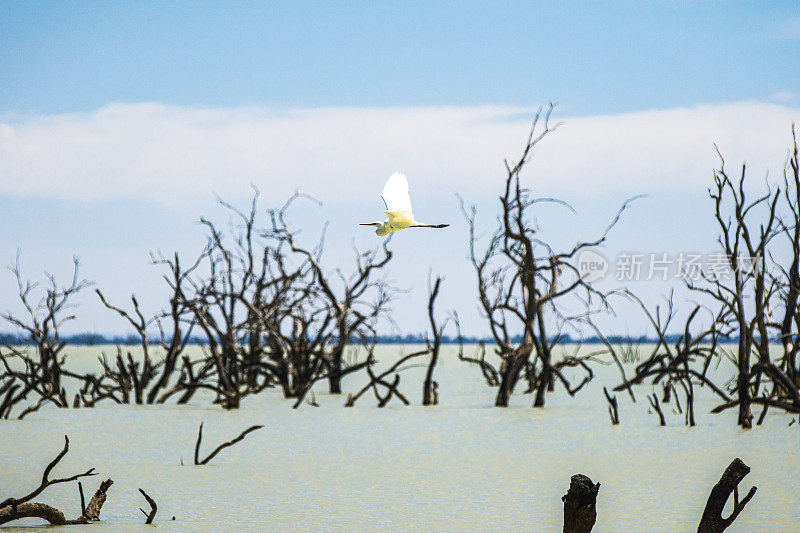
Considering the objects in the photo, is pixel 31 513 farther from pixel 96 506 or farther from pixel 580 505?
pixel 580 505

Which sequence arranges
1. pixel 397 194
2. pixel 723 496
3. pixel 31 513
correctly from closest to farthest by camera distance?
pixel 723 496
pixel 397 194
pixel 31 513

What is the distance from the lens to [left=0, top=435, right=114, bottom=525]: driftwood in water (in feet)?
14.6

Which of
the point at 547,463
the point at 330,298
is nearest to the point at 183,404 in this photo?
the point at 330,298

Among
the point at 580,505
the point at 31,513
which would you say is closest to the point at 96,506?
the point at 31,513

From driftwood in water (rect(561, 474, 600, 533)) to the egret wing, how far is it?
129 cm

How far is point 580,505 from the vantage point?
356cm

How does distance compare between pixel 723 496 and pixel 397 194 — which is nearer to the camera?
pixel 723 496

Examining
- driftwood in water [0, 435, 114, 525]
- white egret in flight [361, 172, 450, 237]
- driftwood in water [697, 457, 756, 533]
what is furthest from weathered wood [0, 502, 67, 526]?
driftwood in water [697, 457, 756, 533]

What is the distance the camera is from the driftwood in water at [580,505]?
3.52m

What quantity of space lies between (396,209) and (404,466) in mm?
3954

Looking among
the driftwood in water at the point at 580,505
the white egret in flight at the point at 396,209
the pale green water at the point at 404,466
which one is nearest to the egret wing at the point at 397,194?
the white egret in flight at the point at 396,209

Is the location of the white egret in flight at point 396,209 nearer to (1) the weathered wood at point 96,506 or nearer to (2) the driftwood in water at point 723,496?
(2) the driftwood in water at point 723,496

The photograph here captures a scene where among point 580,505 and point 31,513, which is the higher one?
point 580,505

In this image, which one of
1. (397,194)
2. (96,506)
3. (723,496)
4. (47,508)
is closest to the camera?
(723,496)
